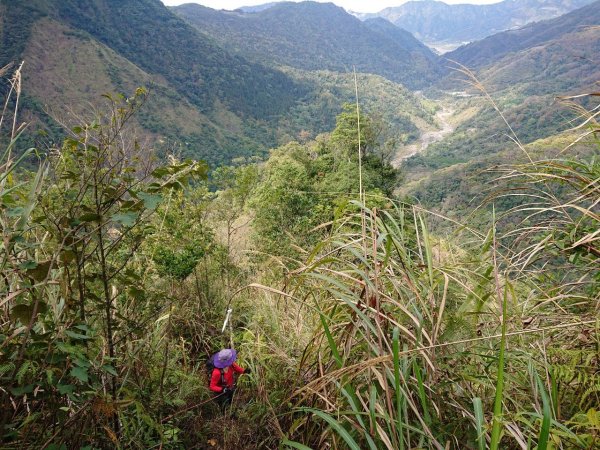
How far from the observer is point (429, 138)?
111m

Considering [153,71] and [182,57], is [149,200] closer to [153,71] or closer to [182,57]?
Answer: [153,71]

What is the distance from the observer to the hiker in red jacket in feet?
7.57

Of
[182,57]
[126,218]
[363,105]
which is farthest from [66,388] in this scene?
[182,57]

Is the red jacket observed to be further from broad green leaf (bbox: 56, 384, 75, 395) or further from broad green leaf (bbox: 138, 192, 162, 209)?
broad green leaf (bbox: 138, 192, 162, 209)

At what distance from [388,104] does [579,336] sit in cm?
13303

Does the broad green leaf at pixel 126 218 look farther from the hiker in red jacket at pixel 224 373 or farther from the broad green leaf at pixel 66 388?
the hiker in red jacket at pixel 224 373

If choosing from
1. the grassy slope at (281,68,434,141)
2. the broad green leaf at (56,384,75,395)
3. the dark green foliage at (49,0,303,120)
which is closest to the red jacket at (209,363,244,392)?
the broad green leaf at (56,384,75,395)

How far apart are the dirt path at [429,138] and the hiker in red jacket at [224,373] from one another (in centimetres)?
8626

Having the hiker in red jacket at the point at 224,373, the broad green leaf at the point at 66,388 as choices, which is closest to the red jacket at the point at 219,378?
the hiker in red jacket at the point at 224,373

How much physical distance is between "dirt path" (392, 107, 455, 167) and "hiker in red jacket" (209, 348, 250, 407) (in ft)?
→ 283

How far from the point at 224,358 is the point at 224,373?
90mm

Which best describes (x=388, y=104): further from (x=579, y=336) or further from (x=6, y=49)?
(x=579, y=336)

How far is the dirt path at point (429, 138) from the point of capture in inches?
3792

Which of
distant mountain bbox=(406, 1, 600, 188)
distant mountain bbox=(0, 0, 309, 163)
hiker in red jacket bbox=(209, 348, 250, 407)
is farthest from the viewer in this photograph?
distant mountain bbox=(406, 1, 600, 188)
